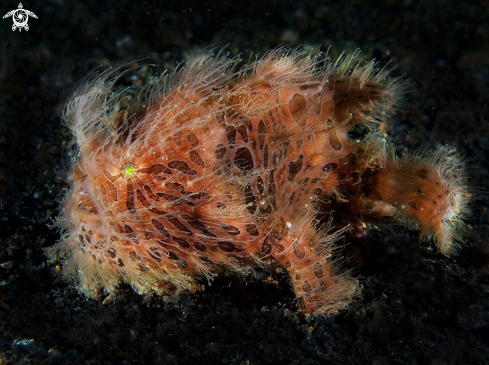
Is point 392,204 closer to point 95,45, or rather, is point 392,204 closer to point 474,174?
point 474,174

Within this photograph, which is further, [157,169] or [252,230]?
[252,230]

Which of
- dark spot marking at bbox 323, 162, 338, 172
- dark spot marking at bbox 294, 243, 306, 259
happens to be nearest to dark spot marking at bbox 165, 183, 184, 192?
dark spot marking at bbox 294, 243, 306, 259

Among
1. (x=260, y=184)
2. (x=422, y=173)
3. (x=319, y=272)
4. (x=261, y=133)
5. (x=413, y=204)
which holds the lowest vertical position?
(x=319, y=272)

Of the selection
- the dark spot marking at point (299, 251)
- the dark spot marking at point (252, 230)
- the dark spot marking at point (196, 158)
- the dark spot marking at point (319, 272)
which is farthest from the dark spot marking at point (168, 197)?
the dark spot marking at point (319, 272)

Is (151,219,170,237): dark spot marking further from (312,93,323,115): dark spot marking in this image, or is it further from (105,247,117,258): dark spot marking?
(312,93,323,115): dark spot marking

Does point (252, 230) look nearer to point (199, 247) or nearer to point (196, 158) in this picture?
point (199, 247)

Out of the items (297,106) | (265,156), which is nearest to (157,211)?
(265,156)

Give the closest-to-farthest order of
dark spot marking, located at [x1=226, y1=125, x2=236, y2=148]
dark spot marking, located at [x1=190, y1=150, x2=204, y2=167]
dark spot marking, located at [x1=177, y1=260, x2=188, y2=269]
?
dark spot marking, located at [x1=190, y1=150, x2=204, y2=167] → dark spot marking, located at [x1=226, y1=125, x2=236, y2=148] → dark spot marking, located at [x1=177, y1=260, x2=188, y2=269]
